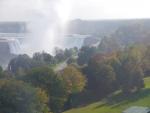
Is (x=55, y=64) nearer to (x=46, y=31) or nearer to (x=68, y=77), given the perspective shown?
(x=68, y=77)

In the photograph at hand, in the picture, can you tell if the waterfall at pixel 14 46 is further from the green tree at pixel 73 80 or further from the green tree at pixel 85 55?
the green tree at pixel 73 80

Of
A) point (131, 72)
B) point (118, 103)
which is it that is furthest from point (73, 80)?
point (118, 103)

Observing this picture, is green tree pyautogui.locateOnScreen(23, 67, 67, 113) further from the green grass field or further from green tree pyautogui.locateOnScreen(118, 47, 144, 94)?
green tree pyautogui.locateOnScreen(118, 47, 144, 94)

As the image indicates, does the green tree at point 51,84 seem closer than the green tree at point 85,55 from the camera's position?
Yes

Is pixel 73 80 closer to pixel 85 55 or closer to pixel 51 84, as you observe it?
pixel 51 84

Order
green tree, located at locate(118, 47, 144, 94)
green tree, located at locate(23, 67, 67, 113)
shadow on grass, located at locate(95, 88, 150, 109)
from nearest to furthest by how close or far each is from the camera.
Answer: green tree, located at locate(23, 67, 67, 113) < shadow on grass, located at locate(95, 88, 150, 109) < green tree, located at locate(118, 47, 144, 94)

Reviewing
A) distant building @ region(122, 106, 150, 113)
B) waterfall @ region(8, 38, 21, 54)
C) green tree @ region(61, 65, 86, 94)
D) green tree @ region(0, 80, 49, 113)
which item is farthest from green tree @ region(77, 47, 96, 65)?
waterfall @ region(8, 38, 21, 54)

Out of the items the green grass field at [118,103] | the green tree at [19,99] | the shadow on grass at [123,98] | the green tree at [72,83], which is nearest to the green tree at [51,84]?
the green grass field at [118,103]

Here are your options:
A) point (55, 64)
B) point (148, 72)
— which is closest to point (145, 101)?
point (148, 72)
